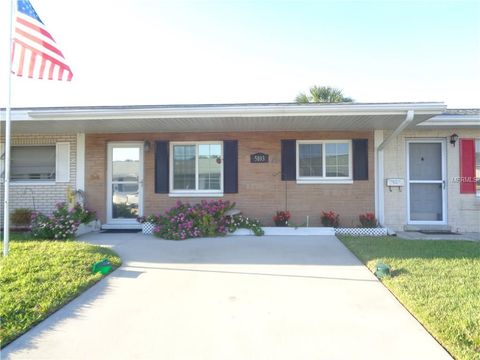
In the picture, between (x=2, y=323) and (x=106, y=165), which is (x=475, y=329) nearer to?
(x=2, y=323)

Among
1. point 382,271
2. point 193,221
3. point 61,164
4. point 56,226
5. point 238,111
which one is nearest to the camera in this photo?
point 382,271

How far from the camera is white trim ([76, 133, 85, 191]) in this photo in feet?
29.2

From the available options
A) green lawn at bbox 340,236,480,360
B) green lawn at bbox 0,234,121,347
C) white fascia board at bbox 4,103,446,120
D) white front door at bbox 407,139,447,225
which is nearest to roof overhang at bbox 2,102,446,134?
white fascia board at bbox 4,103,446,120

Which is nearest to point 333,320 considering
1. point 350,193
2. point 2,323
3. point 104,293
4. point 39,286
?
point 104,293

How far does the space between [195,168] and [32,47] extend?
14.8ft

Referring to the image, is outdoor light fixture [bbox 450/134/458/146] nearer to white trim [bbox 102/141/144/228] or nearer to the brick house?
the brick house

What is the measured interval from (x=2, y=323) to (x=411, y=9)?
9481 millimetres

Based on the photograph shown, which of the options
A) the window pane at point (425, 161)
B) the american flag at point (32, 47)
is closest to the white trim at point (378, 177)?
the window pane at point (425, 161)

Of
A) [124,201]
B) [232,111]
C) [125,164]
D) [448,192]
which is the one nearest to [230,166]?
[232,111]

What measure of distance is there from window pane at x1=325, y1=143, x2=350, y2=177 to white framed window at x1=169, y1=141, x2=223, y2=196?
2794mm

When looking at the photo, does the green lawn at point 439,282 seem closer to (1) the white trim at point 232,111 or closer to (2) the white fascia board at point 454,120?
(1) the white trim at point 232,111

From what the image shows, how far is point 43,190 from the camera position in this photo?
9.04m

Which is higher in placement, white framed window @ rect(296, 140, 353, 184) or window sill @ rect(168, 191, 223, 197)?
white framed window @ rect(296, 140, 353, 184)

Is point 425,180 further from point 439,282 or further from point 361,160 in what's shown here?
point 439,282
